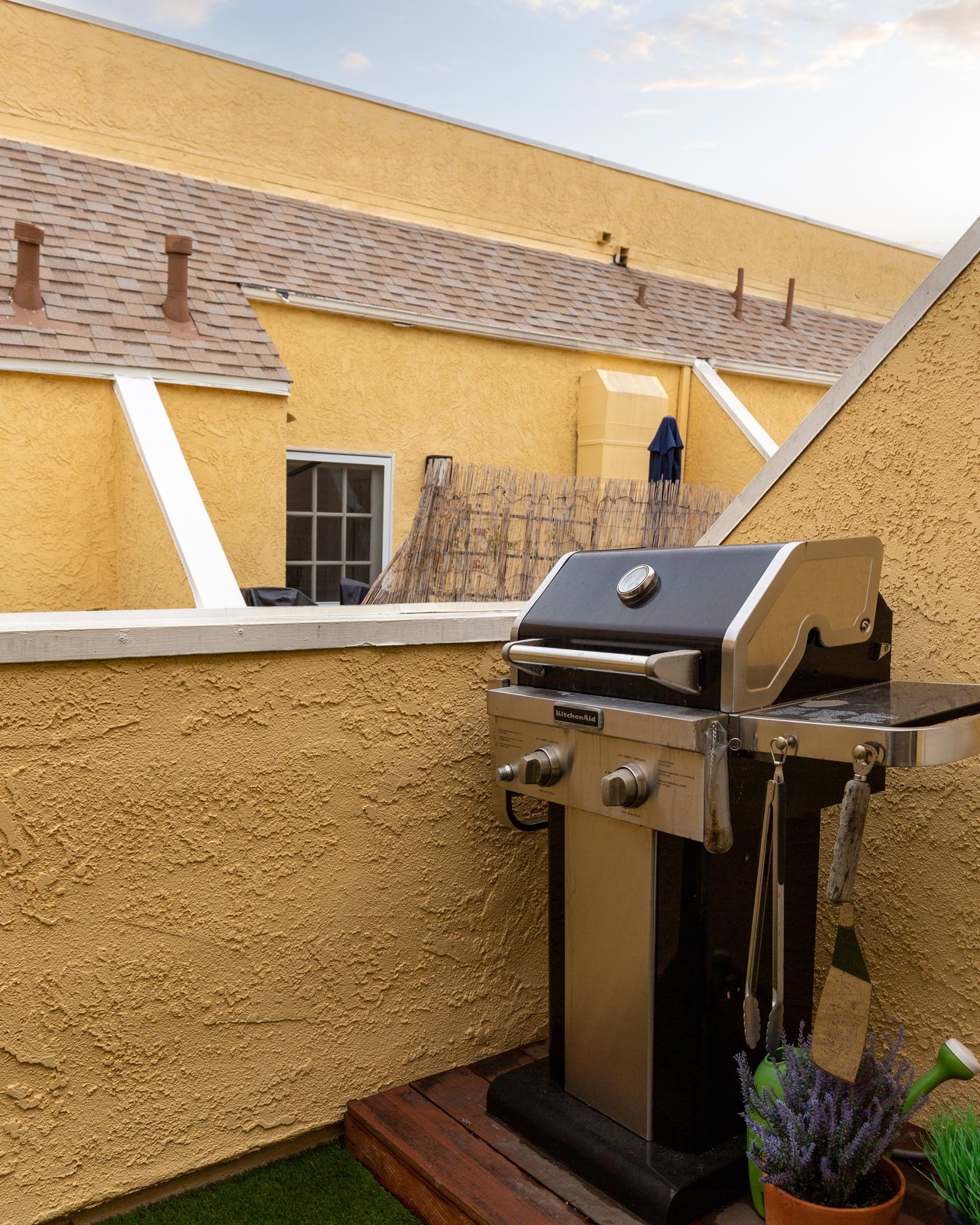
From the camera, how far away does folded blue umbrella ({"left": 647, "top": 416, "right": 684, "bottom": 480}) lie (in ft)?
29.0

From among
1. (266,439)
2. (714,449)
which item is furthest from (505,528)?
(714,449)

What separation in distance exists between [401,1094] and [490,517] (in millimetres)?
4567

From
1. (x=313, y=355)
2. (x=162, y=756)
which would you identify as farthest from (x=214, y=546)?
(x=313, y=355)

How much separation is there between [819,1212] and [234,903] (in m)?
1.41

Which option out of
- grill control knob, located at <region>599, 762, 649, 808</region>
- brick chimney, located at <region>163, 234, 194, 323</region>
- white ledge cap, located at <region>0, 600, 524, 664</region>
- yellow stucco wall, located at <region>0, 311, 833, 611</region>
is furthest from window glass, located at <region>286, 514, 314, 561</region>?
grill control knob, located at <region>599, 762, 649, 808</region>

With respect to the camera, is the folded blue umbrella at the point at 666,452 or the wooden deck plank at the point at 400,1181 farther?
the folded blue umbrella at the point at 666,452

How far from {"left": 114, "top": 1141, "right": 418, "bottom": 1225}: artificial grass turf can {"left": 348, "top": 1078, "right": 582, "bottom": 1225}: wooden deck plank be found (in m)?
0.12

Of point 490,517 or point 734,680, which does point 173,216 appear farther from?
point 734,680

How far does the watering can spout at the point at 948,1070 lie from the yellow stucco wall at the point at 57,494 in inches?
216

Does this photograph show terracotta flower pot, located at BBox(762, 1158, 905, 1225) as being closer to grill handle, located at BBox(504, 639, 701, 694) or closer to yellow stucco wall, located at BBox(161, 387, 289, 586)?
grill handle, located at BBox(504, 639, 701, 694)

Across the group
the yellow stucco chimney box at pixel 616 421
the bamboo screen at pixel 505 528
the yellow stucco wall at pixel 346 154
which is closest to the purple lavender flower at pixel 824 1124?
the bamboo screen at pixel 505 528

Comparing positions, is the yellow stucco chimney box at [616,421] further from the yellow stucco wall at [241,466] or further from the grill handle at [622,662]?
the grill handle at [622,662]

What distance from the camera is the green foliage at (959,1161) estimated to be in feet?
5.98

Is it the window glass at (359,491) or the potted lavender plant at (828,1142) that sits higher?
the window glass at (359,491)
